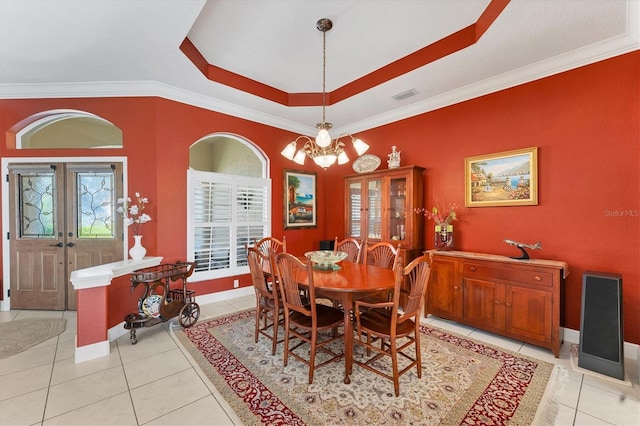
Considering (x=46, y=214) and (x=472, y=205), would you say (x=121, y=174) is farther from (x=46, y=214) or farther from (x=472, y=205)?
(x=472, y=205)

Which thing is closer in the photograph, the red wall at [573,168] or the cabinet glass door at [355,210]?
the red wall at [573,168]

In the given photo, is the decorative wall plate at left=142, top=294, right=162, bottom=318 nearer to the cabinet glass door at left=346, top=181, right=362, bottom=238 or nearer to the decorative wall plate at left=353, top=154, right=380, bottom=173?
the cabinet glass door at left=346, top=181, right=362, bottom=238

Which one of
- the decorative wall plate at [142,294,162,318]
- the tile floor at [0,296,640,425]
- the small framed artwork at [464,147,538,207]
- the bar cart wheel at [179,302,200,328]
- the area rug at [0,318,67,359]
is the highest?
the small framed artwork at [464,147,538,207]

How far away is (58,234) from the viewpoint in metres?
3.70

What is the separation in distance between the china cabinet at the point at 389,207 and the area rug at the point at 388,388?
4.84ft

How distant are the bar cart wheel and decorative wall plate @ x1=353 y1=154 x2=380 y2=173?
3.19 metres

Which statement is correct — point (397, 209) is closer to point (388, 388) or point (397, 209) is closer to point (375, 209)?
point (375, 209)

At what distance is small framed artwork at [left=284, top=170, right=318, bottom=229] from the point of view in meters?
4.98

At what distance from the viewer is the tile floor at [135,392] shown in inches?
71.7

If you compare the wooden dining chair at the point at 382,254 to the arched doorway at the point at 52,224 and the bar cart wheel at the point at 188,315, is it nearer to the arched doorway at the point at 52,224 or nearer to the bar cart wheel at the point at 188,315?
the bar cart wheel at the point at 188,315

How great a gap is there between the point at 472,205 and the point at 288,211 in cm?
292

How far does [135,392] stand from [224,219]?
2.56 meters

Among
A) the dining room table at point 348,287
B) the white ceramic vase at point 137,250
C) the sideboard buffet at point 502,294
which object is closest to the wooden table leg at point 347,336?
the dining room table at point 348,287

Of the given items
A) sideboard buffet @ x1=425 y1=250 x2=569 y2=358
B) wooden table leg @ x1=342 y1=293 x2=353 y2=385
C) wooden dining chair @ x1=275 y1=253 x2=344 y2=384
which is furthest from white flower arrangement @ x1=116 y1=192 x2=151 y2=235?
sideboard buffet @ x1=425 y1=250 x2=569 y2=358
